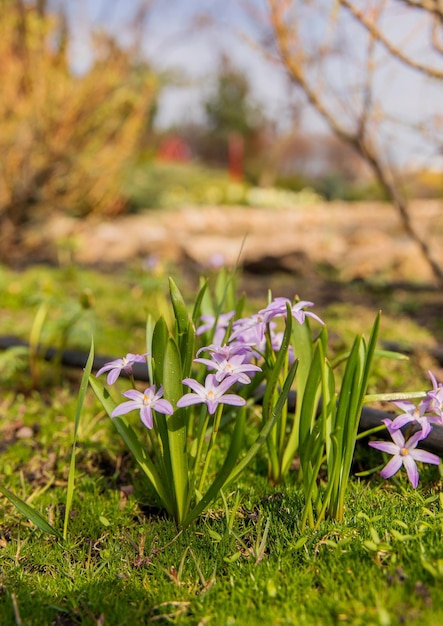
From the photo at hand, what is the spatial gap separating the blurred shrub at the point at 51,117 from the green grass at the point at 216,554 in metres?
4.92

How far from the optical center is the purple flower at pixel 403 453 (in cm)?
148

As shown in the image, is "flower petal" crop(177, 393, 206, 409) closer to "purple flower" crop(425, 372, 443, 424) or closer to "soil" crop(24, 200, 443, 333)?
"purple flower" crop(425, 372, 443, 424)

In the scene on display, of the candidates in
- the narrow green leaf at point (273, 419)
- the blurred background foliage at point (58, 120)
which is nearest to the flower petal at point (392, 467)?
the narrow green leaf at point (273, 419)

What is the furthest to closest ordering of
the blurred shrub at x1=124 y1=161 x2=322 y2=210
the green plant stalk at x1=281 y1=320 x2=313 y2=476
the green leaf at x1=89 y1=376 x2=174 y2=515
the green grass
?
the blurred shrub at x1=124 y1=161 x2=322 y2=210
the green plant stalk at x1=281 y1=320 x2=313 y2=476
the green leaf at x1=89 y1=376 x2=174 y2=515
the green grass

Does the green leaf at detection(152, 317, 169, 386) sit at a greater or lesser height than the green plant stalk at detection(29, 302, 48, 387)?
greater

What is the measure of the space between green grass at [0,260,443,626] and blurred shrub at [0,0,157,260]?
4.92 meters

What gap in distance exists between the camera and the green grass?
130 cm

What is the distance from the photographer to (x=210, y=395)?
1.45 meters

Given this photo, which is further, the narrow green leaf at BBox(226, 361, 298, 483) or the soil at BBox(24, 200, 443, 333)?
the soil at BBox(24, 200, 443, 333)

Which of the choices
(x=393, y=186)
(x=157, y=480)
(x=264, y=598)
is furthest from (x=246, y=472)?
(x=393, y=186)

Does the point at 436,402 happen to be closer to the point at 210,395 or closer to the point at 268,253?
the point at 210,395

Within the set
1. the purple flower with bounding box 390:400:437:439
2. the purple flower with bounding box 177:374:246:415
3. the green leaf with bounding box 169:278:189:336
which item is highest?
the green leaf with bounding box 169:278:189:336

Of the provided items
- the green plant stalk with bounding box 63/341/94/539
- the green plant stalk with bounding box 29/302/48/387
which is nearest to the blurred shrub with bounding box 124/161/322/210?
the green plant stalk with bounding box 29/302/48/387

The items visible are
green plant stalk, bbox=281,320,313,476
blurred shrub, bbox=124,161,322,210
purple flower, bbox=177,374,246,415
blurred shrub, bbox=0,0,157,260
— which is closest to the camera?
purple flower, bbox=177,374,246,415
